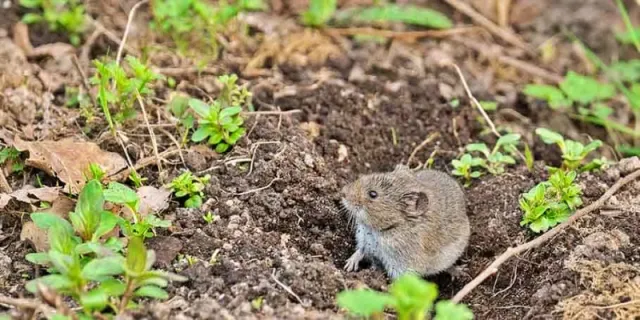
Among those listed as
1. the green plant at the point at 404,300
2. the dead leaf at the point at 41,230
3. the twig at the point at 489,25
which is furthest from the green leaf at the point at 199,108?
the twig at the point at 489,25

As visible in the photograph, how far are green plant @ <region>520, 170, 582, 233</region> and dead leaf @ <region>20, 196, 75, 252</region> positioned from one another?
108 inches

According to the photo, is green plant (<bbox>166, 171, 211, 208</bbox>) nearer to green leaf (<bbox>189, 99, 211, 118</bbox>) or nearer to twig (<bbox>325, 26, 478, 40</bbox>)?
green leaf (<bbox>189, 99, 211, 118</bbox>)

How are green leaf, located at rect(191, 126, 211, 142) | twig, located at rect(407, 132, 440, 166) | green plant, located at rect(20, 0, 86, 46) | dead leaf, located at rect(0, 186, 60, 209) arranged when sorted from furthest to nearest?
green plant, located at rect(20, 0, 86, 46)
twig, located at rect(407, 132, 440, 166)
green leaf, located at rect(191, 126, 211, 142)
dead leaf, located at rect(0, 186, 60, 209)

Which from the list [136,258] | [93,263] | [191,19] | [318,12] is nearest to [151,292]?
[136,258]

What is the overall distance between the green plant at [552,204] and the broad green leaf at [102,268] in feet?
8.27

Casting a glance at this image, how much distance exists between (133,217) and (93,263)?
2.66 ft

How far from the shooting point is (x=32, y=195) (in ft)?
16.1

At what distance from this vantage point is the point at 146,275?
154 inches

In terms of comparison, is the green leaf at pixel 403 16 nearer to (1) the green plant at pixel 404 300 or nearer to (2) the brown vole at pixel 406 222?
(2) the brown vole at pixel 406 222

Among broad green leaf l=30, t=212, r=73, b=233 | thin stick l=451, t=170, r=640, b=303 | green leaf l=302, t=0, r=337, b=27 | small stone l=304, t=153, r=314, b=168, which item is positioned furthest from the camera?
green leaf l=302, t=0, r=337, b=27

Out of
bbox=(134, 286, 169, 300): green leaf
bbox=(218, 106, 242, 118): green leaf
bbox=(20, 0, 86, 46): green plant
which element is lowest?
bbox=(134, 286, 169, 300): green leaf

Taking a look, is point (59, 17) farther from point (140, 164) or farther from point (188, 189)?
point (188, 189)

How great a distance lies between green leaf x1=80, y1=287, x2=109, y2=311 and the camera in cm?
377

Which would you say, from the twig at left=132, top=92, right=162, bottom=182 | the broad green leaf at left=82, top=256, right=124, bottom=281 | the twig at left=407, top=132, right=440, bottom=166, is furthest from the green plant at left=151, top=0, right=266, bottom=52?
the broad green leaf at left=82, top=256, right=124, bottom=281
